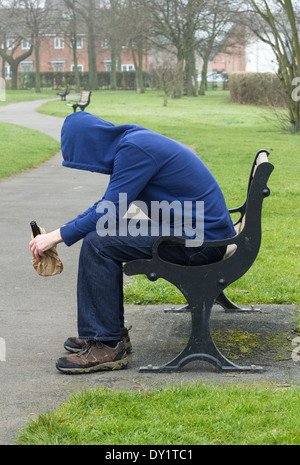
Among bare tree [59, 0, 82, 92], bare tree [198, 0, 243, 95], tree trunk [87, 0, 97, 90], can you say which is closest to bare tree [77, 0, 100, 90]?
tree trunk [87, 0, 97, 90]

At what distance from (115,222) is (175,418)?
1.12m

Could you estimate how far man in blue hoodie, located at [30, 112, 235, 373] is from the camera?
3.75 metres

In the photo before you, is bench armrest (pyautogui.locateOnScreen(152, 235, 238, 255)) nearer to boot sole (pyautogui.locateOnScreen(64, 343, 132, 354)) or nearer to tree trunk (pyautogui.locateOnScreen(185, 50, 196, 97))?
boot sole (pyautogui.locateOnScreen(64, 343, 132, 354))

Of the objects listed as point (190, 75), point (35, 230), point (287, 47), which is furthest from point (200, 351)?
point (190, 75)

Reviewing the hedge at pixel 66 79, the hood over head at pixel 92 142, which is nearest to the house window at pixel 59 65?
the hedge at pixel 66 79

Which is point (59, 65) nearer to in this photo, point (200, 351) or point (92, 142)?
point (92, 142)

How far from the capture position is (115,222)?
3.77 m

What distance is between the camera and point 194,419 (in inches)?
Result: 123

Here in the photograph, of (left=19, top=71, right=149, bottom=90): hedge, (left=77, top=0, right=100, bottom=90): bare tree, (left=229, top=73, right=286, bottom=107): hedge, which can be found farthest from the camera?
(left=19, top=71, right=149, bottom=90): hedge

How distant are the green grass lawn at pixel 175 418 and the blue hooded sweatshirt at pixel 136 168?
881 mm

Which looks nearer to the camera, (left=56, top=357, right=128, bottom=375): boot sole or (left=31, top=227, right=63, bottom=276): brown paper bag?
(left=56, top=357, right=128, bottom=375): boot sole

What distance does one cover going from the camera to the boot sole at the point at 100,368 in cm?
381

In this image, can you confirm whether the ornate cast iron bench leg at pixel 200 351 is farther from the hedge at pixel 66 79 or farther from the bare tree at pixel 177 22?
the hedge at pixel 66 79

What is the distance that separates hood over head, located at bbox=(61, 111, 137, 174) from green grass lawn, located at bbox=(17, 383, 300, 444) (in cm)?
118
